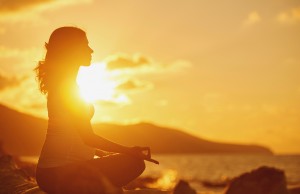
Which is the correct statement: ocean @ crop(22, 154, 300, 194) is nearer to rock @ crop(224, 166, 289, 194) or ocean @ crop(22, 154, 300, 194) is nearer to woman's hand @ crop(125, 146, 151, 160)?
Answer: rock @ crop(224, 166, 289, 194)

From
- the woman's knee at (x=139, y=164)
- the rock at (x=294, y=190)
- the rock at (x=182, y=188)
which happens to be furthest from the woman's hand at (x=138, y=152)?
the rock at (x=182, y=188)

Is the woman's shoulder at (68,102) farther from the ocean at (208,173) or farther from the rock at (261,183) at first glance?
the ocean at (208,173)

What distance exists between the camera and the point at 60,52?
6199mm

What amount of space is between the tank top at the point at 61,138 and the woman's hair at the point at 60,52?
13.4 inches

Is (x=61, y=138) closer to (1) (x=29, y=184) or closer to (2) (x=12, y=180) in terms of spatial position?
(1) (x=29, y=184)

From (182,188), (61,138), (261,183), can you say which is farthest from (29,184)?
(182,188)

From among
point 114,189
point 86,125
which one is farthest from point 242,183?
point 86,125

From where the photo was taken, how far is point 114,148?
5.89 m

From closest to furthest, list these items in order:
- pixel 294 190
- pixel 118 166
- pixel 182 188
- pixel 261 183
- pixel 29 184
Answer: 1. pixel 118 166
2. pixel 261 183
3. pixel 29 184
4. pixel 294 190
5. pixel 182 188

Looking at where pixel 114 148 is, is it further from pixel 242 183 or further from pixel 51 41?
pixel 242 183

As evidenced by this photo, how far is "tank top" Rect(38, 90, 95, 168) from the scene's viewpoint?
→ 5.91 meters

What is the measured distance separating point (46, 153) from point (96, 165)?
0.70m

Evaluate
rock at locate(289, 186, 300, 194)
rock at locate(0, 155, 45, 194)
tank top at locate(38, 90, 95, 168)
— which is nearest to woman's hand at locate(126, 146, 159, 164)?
tank top at locate(38, 90, 95, 168)

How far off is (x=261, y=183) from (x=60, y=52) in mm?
5876
